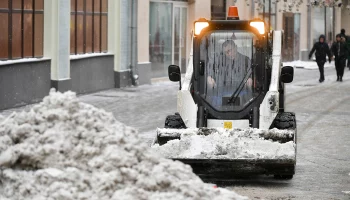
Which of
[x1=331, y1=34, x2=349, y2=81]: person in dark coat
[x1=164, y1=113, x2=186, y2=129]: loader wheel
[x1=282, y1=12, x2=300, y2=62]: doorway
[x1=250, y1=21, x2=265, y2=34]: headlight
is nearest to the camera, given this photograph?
[x1=164, y1=113, x2=186, y2=129]: loader wheel

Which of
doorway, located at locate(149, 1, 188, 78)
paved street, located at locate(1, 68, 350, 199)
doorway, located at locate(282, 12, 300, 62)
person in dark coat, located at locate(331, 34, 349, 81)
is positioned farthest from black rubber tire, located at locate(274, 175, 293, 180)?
doorway, located at locate(282, 12, 300, 62)

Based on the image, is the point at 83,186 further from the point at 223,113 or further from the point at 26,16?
the point at 26,16

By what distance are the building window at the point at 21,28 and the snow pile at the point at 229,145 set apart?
9.82m

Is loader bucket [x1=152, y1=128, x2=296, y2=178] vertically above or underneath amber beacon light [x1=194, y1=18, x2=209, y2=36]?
underneath

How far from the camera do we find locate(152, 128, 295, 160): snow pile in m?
11.3

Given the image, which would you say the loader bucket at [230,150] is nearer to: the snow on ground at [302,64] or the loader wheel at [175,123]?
the loader wheel at [175,123]

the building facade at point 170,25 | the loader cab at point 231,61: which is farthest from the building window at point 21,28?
the loader cab at point 231,61

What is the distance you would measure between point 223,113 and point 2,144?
5.28 metres

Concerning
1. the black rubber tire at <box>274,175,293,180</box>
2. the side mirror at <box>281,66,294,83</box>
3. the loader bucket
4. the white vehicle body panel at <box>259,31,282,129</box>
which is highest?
the side mirror at <box>281,66,294,83</box>

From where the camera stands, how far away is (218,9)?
3666cm

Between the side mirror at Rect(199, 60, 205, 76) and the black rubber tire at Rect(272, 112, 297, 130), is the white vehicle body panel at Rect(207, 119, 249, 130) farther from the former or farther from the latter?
the side mirror at Rect(199, 60, 205, 76)

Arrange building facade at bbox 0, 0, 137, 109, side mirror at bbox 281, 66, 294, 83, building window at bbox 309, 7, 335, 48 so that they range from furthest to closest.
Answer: building window at bbox 309, 7, 335, 48, building facade at bbox 0, 0, 137, 109, side mirror at bbox 281, 66, 294, 83

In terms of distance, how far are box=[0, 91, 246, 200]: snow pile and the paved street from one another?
111 inches

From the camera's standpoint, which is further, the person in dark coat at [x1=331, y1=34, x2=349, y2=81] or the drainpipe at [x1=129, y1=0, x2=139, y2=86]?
the person in dark coat at [x1=331, y1=34, x2=349, y2=81]
